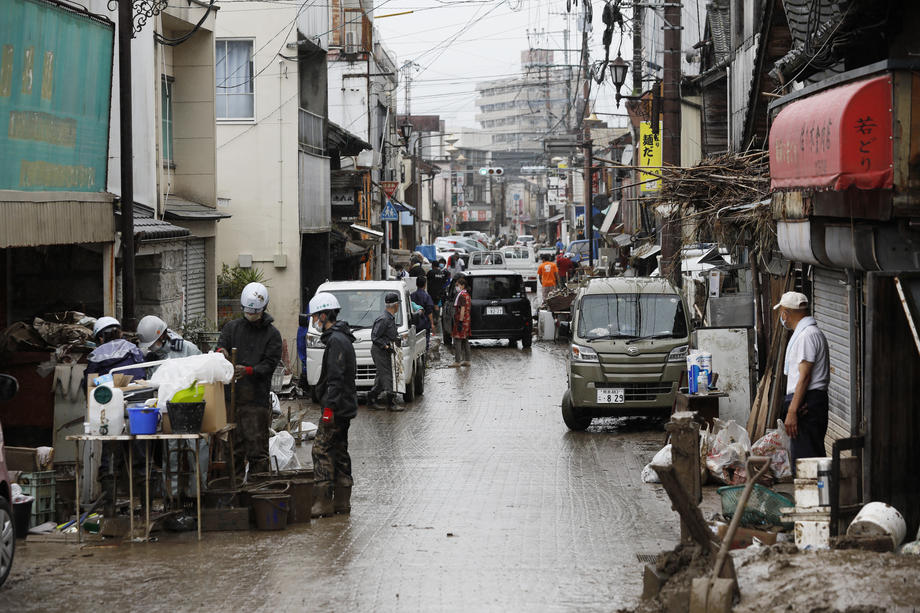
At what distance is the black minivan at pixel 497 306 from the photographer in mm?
29609

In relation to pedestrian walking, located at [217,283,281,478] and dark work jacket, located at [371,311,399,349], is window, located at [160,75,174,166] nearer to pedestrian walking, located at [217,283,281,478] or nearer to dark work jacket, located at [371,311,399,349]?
dark work jacket, located at [371,311,399,349]

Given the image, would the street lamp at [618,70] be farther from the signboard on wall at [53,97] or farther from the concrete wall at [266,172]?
the signboard on wall at [53,97]

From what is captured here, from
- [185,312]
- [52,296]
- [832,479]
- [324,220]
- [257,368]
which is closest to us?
[832,479]

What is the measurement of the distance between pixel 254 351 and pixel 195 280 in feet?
31.3

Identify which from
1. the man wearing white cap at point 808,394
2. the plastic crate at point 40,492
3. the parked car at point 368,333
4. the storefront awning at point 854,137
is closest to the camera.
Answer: the storefront awning at point 854,137

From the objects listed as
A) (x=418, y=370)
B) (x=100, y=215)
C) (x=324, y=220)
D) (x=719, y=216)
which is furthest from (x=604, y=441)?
(x=324, y=220)

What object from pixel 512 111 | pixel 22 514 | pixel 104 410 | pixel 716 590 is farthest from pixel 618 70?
pixel 512 111

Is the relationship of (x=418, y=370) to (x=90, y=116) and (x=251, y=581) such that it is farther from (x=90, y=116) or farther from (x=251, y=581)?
(x=251, y=581)

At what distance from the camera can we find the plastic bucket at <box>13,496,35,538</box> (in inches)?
375

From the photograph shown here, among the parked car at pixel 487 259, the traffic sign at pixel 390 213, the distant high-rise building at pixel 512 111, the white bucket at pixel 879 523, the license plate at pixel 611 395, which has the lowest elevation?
the white bucket at pixel 879 523

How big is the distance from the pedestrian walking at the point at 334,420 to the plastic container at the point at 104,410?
7.00 feet

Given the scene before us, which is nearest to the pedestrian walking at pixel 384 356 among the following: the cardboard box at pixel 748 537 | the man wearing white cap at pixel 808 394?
the man wearing white cap at pixel 808 394

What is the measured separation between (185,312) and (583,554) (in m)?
12.3

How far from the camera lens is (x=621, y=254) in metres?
43.6
